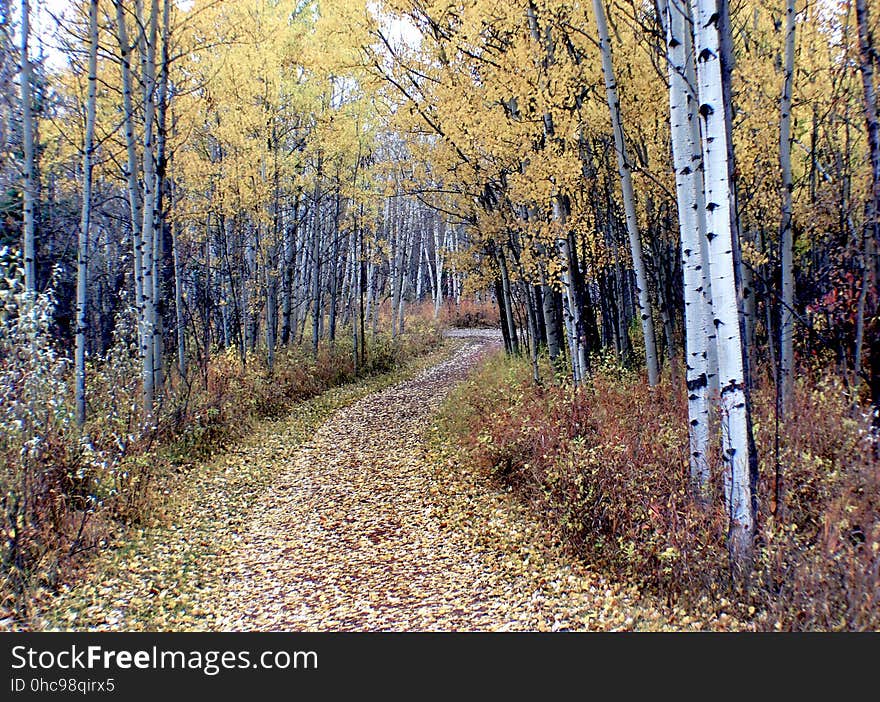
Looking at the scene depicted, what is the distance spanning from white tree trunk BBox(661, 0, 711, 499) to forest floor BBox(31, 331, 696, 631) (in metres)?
1.57

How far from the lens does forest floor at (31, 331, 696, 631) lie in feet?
14.3

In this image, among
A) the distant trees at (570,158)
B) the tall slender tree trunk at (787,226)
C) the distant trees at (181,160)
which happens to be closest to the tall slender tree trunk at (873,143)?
the distant trees at (570,158)

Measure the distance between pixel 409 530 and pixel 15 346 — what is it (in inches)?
169

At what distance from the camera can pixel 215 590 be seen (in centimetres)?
495

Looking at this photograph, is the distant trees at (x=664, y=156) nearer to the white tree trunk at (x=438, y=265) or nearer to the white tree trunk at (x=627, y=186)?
the white tree trunk at (x=627, y=186)

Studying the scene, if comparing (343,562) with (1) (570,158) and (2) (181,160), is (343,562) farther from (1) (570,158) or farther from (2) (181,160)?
(2) (181,160)

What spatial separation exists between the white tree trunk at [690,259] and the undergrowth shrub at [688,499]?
1.50ft

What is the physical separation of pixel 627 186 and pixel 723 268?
321 cm

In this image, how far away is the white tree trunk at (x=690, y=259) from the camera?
498 cm

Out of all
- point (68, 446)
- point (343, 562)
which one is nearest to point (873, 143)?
point (343, 562)

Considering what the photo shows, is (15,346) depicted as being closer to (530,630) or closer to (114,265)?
(530,630)

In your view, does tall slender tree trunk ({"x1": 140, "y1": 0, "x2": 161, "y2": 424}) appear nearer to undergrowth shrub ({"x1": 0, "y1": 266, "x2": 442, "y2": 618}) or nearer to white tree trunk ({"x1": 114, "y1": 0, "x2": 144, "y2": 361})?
white tree trunk ({"x1": 114, "y1": 0, "x2": 144, "y2": 361})

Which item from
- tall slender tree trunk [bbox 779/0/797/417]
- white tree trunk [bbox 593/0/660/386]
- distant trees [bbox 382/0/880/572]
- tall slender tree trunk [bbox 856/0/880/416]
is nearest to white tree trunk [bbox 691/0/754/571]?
distant trees [bbox 382/0/880/572]

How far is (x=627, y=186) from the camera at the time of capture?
271 inches
